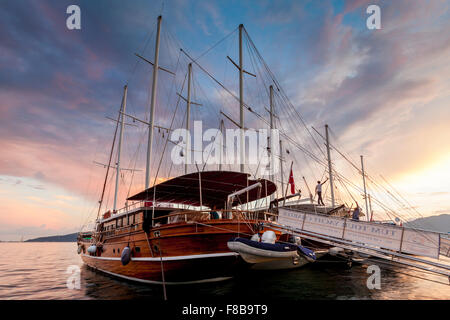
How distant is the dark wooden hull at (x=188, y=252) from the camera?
11812 millimetres

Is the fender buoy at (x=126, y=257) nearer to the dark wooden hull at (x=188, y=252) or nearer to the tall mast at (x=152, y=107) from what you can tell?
the dark wooden hull at (x=188, y=252)

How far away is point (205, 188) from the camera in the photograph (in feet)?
52.3

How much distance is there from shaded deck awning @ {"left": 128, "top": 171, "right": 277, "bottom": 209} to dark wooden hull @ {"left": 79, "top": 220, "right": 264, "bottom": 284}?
2597 millimetres

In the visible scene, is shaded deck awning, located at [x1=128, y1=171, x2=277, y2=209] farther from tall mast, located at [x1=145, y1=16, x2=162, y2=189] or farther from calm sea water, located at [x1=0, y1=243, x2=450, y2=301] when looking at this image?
calm sea water, located at [x1=0, y1=243, x2=450, y2=301]

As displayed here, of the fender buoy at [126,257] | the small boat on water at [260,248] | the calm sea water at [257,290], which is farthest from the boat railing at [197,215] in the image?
the calm sea water at [257,290]

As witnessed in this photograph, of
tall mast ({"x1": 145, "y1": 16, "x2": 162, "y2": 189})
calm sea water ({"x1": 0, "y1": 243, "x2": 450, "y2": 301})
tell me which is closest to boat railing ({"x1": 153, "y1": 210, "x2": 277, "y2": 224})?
calm sea water ({"x1": 0, "y1": 243, "x2": 450, "y2": 301})

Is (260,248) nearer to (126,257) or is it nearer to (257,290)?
(257,290)

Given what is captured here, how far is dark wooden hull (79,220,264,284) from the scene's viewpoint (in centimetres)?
1181

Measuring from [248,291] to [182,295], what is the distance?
3352mm

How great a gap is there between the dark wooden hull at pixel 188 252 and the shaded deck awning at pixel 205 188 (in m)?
2.60

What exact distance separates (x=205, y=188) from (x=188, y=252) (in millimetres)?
4921

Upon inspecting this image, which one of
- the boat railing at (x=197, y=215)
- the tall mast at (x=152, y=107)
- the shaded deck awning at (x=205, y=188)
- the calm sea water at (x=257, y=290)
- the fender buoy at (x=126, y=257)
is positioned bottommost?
the calm sea water at (x=257, y=290)
